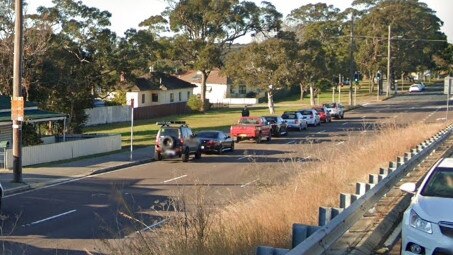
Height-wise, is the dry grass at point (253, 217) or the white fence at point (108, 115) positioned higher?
the white fence at point (108, 115)

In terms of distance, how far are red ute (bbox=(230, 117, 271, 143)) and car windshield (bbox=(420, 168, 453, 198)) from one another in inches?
1272

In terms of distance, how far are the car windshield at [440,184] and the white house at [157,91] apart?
6576 cm

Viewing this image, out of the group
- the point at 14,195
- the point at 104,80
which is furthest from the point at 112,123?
the point at 14,195

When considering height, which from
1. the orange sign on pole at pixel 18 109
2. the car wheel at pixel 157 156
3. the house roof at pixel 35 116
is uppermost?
the orange sign on pole at pixel 18 109

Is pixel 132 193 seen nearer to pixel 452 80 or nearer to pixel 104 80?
pixel 452 80

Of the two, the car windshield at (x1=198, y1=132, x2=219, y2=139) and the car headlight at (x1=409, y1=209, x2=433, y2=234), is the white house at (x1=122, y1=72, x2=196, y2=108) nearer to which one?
the car windshield at (x1=198, y1=132, x2=219, y2=139)

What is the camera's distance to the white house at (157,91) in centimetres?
7753

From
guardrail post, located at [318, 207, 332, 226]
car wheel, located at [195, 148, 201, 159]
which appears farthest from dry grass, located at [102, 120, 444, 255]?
car wheel, located at [195, 148, 201, 159]

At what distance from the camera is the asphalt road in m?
14.0

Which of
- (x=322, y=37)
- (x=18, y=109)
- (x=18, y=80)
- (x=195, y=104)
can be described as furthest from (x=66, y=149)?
(x=322, y=37)

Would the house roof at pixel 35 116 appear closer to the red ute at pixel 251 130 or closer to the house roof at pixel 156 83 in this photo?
the red ute at pixel 251 130

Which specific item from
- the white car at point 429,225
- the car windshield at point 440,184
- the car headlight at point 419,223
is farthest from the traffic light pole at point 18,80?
the car headlight at point 419,223

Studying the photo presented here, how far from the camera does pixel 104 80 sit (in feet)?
180

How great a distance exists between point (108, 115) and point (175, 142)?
3403 cm
